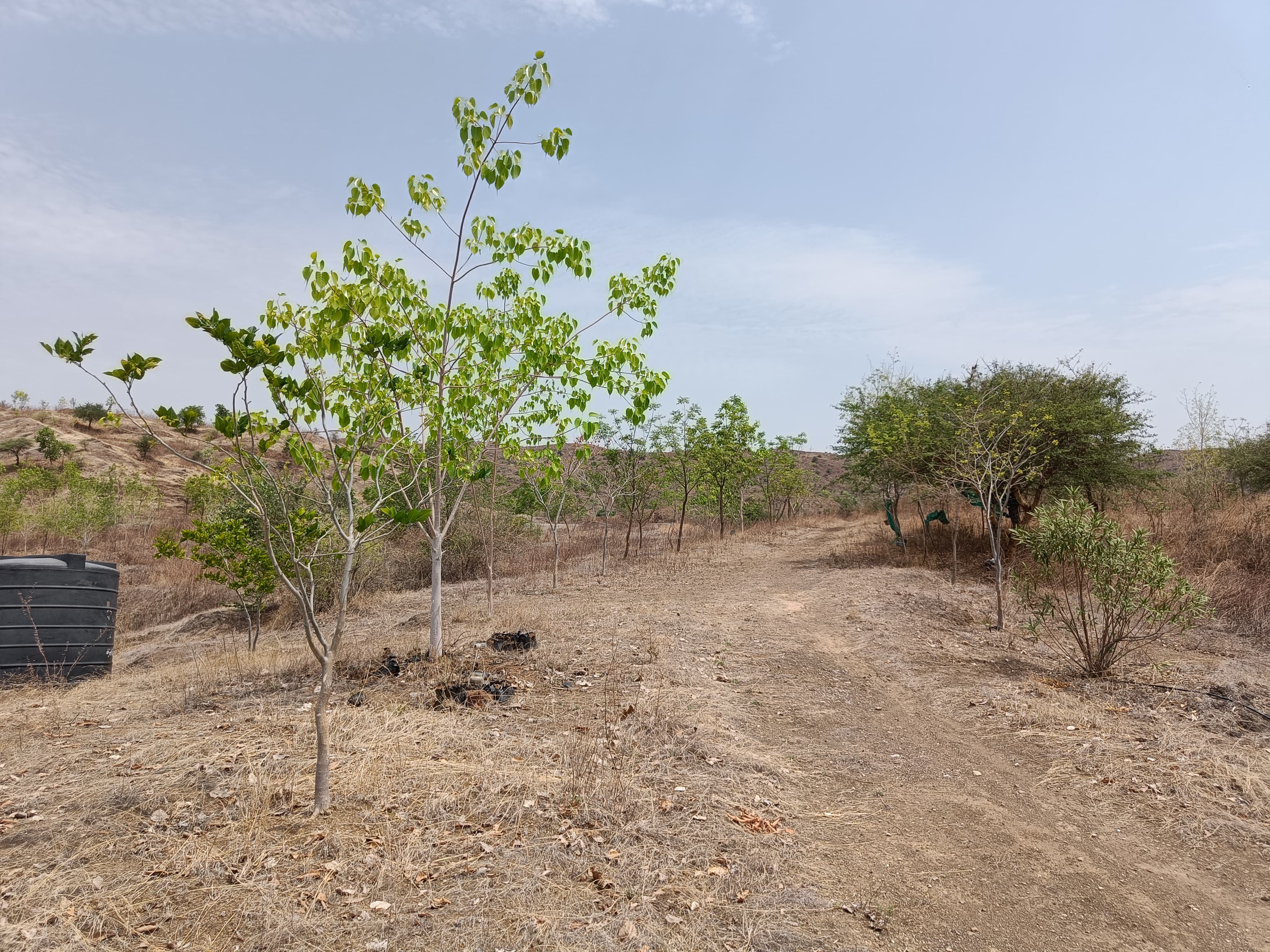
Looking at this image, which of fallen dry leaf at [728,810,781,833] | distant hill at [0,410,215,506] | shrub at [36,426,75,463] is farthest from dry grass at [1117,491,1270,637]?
shrub at [36,426,75,463]

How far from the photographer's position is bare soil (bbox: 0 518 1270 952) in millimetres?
3537

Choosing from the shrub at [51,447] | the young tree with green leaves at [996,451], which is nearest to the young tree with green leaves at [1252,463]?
the young tree with green leaves at [996,451]

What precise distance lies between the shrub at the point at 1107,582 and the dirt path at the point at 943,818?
0.82 m

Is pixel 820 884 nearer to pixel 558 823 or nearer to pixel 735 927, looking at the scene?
pixel 735 927

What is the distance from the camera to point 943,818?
4.85m

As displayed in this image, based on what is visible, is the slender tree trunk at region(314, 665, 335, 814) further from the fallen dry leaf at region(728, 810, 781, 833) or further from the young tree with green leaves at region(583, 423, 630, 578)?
the young tree with green leaves at region(583, 423, 630, 578)

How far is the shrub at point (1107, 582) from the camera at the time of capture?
25.0ft

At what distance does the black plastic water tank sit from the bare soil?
50 cm

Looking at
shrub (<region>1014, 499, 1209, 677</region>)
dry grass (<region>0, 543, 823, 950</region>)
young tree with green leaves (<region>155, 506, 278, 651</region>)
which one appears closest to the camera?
dry grass (<region>0, 543, 823, 950</region>)

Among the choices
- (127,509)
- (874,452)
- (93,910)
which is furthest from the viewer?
(127,509)

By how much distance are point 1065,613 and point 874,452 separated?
8552 mm

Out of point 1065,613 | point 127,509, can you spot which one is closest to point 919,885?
point 1065,613

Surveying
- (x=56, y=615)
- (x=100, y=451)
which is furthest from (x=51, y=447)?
(x=56, y=615)

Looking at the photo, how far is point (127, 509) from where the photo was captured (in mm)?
31469
